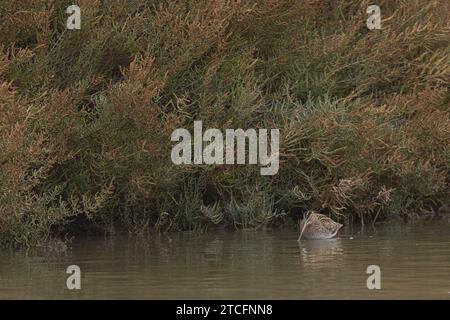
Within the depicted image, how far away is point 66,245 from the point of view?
16.3 meters

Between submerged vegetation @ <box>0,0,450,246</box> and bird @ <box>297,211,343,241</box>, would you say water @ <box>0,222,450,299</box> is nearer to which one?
bird @ <box>297,211,343,241</box>

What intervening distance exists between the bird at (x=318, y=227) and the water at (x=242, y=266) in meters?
0.17

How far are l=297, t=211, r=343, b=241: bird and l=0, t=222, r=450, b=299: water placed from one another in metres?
0.17

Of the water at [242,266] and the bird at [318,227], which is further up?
the bird at [318,227]

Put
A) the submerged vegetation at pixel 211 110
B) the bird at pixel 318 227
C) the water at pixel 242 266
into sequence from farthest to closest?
the bird at pixel 318 227
the submerged vegetation at pixel 211 110
the water at pixel 242 266

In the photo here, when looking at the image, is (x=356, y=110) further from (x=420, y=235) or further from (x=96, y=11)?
(x=96, y=11)

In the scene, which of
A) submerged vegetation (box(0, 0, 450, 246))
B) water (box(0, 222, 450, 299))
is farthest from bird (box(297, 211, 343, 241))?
submerged vegetation (box(0, 0, 450, 246))

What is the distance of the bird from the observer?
1667 centimetres

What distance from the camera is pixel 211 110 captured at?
17.0 m

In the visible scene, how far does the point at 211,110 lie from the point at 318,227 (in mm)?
2021

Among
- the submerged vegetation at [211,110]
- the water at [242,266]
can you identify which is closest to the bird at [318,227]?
the water at [242,266]

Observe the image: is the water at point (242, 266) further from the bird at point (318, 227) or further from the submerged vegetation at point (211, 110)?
the submerged vegetation at point (211, 110)

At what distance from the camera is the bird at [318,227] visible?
656 inches

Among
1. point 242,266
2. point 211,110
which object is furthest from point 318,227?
point 242,266
